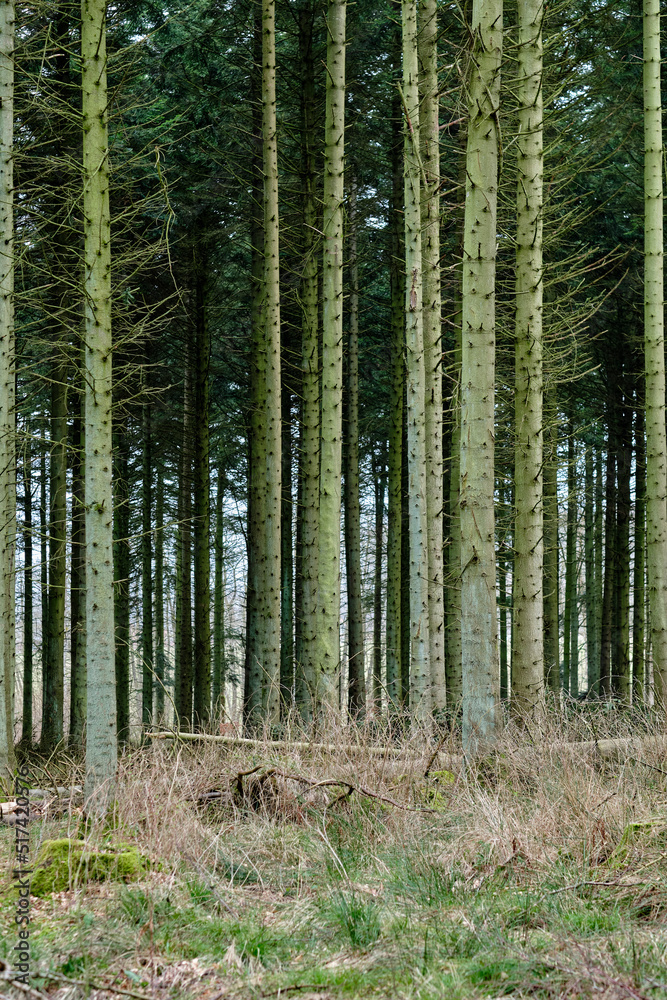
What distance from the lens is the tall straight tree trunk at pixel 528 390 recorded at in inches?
327

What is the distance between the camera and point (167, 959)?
12.1 ft

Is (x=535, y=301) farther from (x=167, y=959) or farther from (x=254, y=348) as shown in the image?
(x=167, y=959)

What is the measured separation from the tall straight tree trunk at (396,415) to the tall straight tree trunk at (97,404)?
8555mm

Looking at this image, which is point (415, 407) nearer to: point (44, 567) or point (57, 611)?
point (57, 611)

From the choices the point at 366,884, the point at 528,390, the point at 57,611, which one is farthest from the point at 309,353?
the point at 366,884

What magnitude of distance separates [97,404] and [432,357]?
211 inches

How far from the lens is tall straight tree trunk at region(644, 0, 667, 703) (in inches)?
409

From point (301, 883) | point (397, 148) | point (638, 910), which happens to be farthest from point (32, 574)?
point (638, 910)

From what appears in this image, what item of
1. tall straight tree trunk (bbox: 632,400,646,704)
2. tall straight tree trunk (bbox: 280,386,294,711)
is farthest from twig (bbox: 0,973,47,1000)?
tall straight tree trunk (bbox: 632,400,646,704)

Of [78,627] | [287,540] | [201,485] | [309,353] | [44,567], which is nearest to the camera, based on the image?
[78,627]

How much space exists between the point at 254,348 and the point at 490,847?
923 cm

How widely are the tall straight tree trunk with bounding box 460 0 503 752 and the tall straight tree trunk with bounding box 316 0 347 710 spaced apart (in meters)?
2.79

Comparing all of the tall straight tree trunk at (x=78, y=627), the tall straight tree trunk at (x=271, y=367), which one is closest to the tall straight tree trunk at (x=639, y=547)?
the tall straight tree trunk at (x=271, y=367)

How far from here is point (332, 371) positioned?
9805mm
